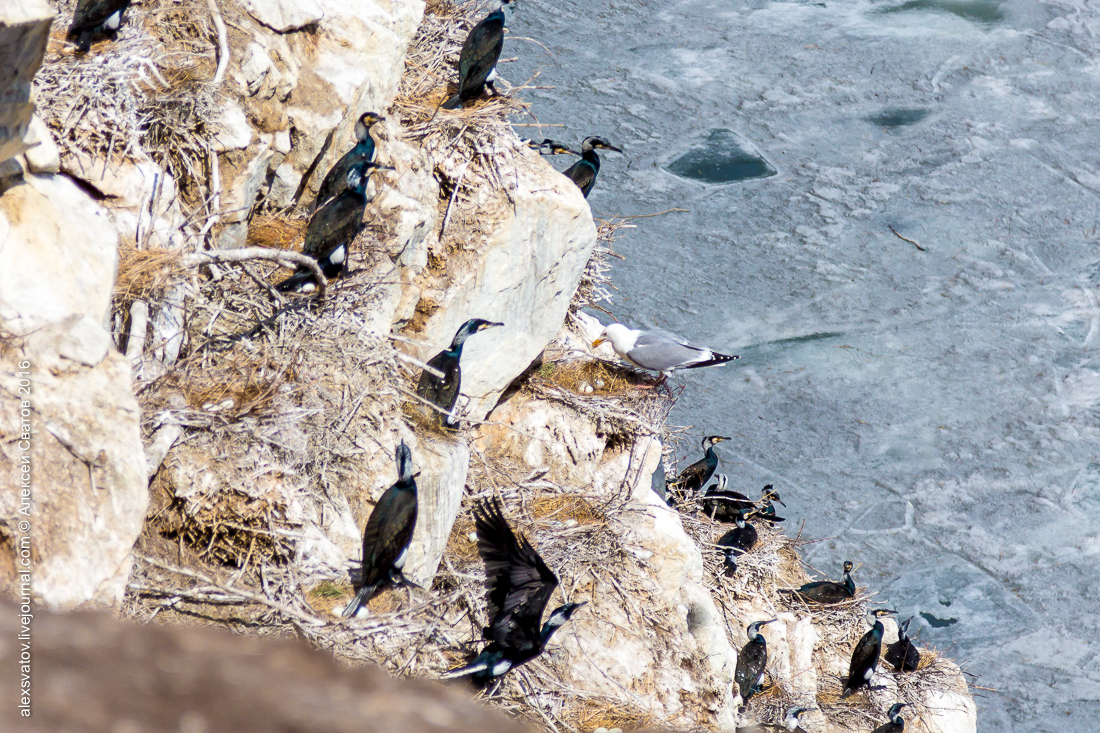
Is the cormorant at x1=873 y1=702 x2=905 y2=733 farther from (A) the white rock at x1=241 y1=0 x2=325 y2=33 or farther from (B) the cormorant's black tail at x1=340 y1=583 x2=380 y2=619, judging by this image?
(A) the white rock at x1=241 y1=0 x2=325 y2=33

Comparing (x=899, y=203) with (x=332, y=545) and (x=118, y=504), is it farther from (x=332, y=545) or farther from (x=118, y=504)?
(x=118, y=504)

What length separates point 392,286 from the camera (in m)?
4.57

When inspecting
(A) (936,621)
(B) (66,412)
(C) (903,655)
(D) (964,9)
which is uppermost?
(B) (66,412)

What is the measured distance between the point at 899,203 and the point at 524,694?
32.7 ft

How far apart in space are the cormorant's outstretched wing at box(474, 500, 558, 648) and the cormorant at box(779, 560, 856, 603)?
17.5ft

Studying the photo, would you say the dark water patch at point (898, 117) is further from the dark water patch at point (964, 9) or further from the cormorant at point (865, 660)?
the cormorant at point (865, 660)

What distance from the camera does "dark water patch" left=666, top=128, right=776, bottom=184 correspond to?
12.4m

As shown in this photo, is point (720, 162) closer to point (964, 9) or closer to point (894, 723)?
point (964, 9)

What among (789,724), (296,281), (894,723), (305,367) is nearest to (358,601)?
(305,367)

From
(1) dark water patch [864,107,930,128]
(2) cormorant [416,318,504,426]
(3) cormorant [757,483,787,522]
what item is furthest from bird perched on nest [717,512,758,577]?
(1) dark water patch [864,107,930,128]

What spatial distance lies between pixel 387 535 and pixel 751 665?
4.43 m

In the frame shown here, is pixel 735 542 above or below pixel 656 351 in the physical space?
below

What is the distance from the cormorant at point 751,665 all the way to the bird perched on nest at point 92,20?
5.76 metres

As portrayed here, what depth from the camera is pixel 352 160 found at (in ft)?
13.3
